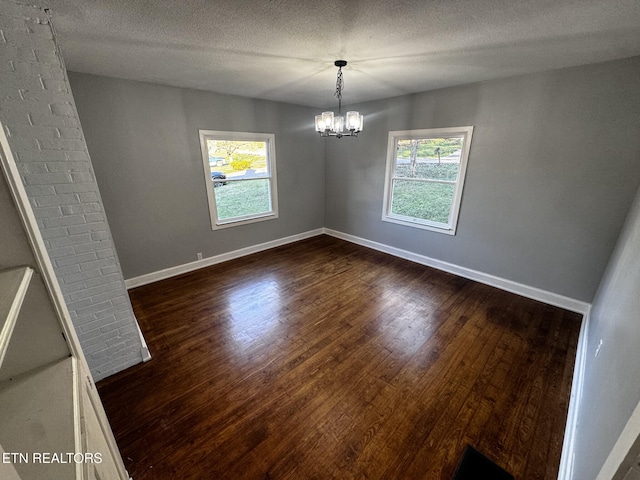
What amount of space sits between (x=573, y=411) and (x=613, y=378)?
79 centimetres

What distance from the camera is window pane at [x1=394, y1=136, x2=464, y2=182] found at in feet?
11.2

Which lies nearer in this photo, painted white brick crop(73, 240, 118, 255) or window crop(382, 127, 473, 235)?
painted white brick crop(73, 240, 118, 255)

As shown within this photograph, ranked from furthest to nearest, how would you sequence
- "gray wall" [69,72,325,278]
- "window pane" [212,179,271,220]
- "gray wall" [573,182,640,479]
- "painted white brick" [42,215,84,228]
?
"window pane" [212,179,271,220]
"gray wall" [69,72,325,278]
"painted white brick" [42,215,84,228]
"gray wall" [573,182,640,479]

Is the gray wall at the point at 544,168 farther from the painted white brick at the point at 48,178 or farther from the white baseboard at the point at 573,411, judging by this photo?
the painted white brick at the point at 48,178

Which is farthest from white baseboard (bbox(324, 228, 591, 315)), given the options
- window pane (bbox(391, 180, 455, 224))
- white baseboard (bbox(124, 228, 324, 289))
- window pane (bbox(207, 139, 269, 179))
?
window pane (bbox(207, 139, 269, 179))

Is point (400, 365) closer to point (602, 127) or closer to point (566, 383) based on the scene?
point (566, 383)

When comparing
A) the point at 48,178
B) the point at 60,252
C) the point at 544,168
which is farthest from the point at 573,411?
the point at 48,178

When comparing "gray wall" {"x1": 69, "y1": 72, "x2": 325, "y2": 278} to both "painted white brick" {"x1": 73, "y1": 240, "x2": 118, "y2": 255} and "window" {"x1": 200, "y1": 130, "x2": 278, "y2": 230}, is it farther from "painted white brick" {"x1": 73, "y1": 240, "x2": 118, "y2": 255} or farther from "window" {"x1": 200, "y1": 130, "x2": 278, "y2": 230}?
"painted white brick" {"x1": 73, "y1": 240, "x2": 118, "y2": 255}

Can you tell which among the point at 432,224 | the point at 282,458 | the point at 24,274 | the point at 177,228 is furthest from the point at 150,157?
the point at 432,224

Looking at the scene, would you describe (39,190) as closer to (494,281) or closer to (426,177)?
(426,177)

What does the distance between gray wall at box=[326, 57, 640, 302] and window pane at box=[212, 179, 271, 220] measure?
2.37m

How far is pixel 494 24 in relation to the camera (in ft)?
5.44

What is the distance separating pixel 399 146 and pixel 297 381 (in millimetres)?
3513

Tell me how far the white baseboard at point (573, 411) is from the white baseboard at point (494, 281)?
46cm
